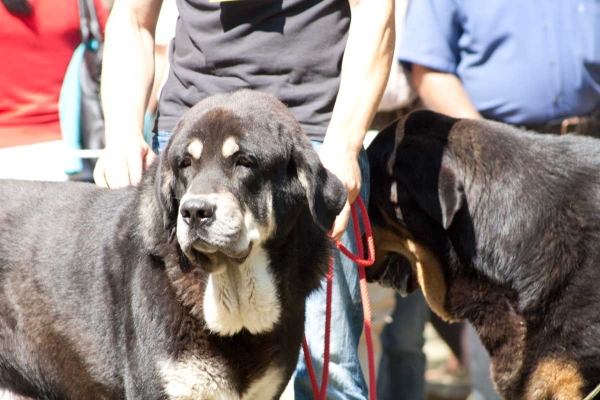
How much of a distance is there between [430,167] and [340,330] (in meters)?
0.75

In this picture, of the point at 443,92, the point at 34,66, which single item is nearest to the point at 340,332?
the point at 443,92

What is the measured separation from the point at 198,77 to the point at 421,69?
65.2 inches

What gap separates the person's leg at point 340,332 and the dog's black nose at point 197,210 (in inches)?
36.2

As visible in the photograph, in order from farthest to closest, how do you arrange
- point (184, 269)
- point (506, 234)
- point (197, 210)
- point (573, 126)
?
point (573, 126)
point (506, 234)
point (184, 269)
point (197, 210)

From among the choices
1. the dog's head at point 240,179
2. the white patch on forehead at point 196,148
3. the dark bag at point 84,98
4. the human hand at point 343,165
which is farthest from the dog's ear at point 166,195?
the dark bag at point 84,98

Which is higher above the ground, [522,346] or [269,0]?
[269,0]

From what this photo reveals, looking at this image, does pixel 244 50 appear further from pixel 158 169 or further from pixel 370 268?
pixel 370 268

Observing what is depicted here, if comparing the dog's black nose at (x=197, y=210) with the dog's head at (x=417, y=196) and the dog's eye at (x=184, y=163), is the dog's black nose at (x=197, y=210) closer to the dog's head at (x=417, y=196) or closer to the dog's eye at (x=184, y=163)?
the dog's eye at (x=184, y=163)

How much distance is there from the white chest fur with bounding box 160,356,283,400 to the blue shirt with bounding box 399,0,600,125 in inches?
91.5

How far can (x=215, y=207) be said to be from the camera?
9.64 feet

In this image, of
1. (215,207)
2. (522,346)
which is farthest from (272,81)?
(522,346)

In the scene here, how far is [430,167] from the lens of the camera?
12.2ft

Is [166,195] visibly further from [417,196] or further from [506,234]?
[506,234]

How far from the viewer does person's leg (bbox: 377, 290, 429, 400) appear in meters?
5.36
